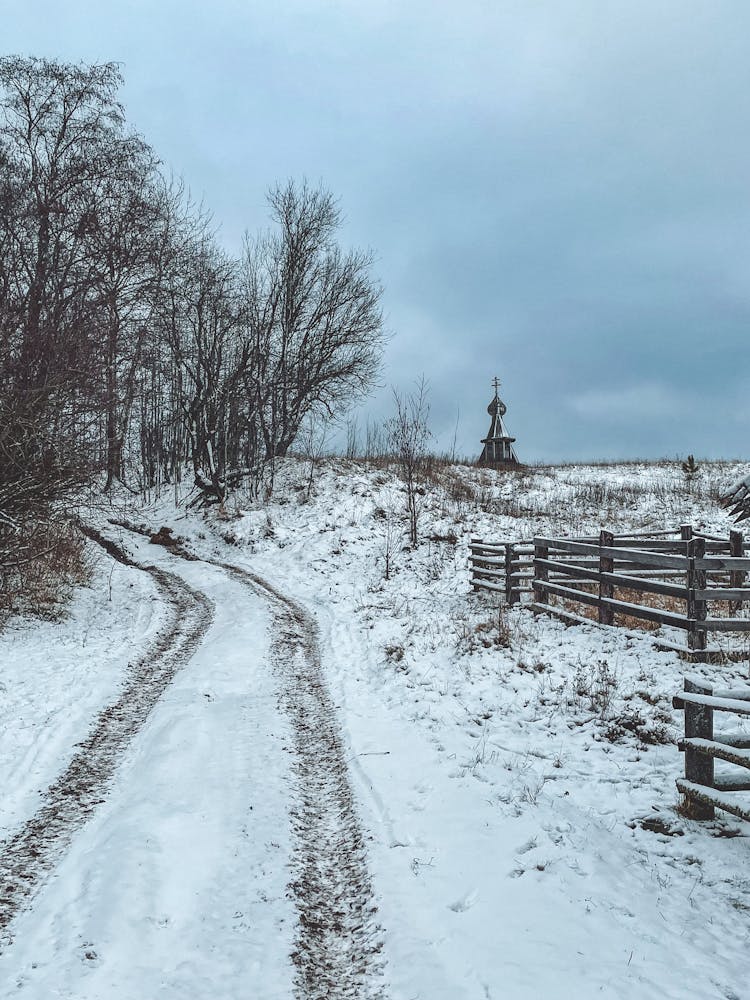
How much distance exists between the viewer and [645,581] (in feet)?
32.2

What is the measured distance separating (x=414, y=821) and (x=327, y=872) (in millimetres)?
1072

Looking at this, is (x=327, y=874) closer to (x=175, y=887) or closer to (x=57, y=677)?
(x=175, y=887)

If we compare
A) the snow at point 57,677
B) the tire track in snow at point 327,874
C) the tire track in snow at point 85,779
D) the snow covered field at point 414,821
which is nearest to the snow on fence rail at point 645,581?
the snow covered field at point 414,821

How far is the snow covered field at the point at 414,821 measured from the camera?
3404 mm

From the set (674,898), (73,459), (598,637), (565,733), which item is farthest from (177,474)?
(674,898)

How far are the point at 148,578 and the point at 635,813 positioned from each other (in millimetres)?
14823

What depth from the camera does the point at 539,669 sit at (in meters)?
8.89

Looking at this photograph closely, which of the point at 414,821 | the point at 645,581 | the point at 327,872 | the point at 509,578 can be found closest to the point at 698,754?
the point at 414,821

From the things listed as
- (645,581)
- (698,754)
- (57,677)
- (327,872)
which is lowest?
(327,872)

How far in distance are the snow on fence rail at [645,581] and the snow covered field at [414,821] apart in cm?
60

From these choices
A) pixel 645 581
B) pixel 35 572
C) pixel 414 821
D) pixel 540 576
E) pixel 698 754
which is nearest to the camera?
pixel 698 754

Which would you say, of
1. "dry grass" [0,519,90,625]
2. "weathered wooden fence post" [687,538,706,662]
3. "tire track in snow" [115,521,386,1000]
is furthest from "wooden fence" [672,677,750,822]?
"dry grass" [0,519,90,625]

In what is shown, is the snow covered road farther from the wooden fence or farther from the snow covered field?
the wooden fence

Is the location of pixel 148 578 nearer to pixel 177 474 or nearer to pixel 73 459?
pixel 73 459
